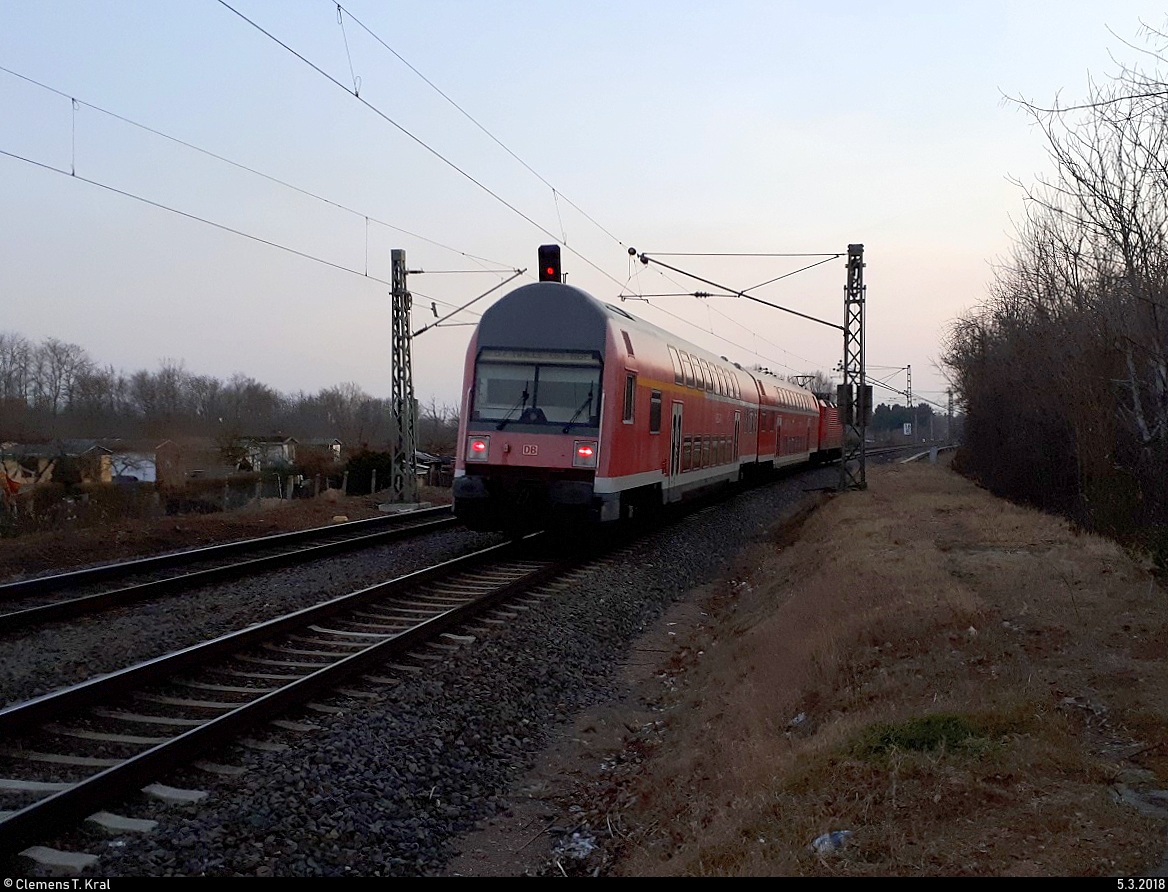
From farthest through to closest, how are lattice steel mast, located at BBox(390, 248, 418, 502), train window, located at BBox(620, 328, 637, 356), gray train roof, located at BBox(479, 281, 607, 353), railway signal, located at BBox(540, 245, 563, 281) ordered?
lattice steel mast, located at BBox(390, 248, 418, 502), railway signal, located at BBox(540, 245, 563, 281), train window, located at BBox(620, 328, 637, 356), gray train roof, located at BBox(479, 281, 607, 353)

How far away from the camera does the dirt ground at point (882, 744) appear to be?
4.71 metres

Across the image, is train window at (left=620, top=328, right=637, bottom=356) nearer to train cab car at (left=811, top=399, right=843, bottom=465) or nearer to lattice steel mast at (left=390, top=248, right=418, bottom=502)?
lattice steel mast at (left=390, top=248, right=418, bottom=502)

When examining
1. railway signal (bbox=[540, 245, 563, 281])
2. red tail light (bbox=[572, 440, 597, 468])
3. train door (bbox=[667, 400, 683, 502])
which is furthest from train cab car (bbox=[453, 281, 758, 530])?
train door (bbox=[667, 400, 683, 502])

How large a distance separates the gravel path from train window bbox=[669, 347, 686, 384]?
6188 mm

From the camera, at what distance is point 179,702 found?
734cm

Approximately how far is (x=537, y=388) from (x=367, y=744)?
870cm

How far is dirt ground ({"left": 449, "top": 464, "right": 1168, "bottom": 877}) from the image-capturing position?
4.71 m

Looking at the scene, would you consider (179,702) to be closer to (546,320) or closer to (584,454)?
(584,454)

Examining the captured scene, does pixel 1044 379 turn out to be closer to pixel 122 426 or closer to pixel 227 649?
pixel 227 649

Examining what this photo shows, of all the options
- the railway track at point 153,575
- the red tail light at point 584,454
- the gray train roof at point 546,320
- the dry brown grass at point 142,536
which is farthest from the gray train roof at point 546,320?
the dry brown grass at point 142,536

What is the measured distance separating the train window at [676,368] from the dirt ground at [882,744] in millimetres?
6895

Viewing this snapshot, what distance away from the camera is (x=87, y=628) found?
993 centimetres

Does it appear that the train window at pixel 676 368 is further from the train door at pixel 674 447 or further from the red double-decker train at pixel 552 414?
the red double-decker train at pixel 552 414

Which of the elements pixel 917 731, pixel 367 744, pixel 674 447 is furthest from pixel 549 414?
pixel 917 731
